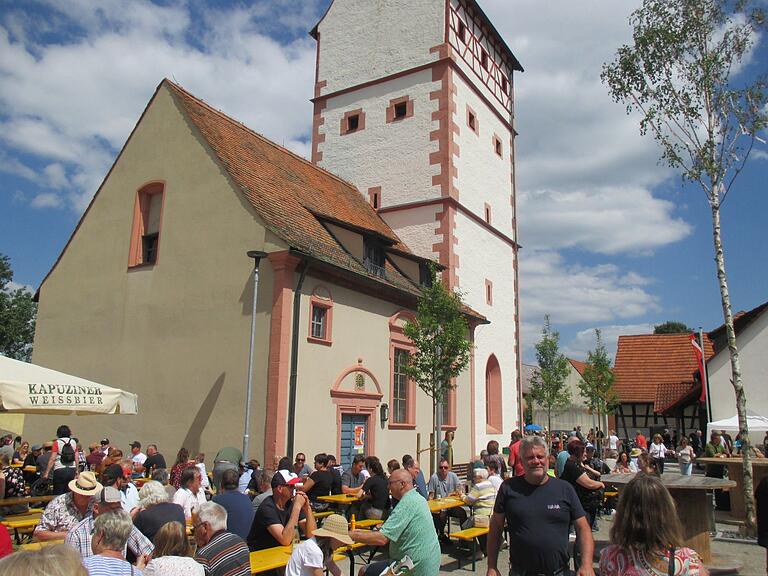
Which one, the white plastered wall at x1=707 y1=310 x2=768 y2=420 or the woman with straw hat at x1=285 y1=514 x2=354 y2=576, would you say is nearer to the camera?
the woman with straw hat at x1=285 y1=514 x2=354 y2=576

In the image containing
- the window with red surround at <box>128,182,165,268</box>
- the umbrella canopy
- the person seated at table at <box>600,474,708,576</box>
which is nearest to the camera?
the person seated at table at <box>600,474,708,576</box>

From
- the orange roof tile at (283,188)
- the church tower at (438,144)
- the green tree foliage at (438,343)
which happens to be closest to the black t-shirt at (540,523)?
the orange roof tile at (283,188)

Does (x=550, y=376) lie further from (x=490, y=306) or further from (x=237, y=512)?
(x=237, y=512)

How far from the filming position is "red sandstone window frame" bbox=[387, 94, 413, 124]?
1021 inches

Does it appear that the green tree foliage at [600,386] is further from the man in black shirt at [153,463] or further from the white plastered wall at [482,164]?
the man in black shirt at [153,463]

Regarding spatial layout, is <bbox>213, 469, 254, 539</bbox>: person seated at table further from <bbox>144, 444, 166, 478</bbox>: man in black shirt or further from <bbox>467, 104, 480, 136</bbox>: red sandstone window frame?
<bbox>467, 104, 480, 136</bbox>: red sandstone window frame

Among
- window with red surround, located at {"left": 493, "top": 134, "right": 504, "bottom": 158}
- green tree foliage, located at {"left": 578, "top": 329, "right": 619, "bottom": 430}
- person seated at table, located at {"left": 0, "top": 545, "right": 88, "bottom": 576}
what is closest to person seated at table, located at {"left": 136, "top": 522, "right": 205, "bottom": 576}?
person seated at table, located at {"left": 0, "top": 545, "right": 88, "bottom": 576}

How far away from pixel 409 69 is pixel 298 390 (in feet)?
51.5

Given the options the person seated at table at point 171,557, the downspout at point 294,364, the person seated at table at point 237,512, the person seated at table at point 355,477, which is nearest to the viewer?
the person seated at table at point 171,557

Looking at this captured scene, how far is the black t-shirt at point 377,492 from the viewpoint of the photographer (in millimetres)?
10000

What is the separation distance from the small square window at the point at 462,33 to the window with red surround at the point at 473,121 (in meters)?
2.91

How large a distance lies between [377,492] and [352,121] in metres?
20.1

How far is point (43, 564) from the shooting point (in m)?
2.35

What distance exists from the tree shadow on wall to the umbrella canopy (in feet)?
13.8
